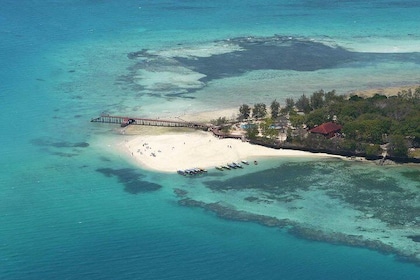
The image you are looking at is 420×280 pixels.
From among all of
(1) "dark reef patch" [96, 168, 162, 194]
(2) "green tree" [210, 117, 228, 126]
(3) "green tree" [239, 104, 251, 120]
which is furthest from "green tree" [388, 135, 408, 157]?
(1) "dark reef patch" [96, 168, 162, 194]

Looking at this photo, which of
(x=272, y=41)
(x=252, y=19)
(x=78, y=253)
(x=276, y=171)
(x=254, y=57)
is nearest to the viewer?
(x=78, y=253)

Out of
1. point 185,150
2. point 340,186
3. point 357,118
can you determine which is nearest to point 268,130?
point 185,150

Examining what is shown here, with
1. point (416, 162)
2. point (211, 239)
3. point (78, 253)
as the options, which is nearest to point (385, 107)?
point (416, 162)

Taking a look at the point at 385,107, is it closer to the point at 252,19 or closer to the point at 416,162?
the point at 416,162

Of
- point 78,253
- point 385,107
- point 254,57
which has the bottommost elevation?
point 78,253

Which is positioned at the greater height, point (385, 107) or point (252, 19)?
point (252, 19)
